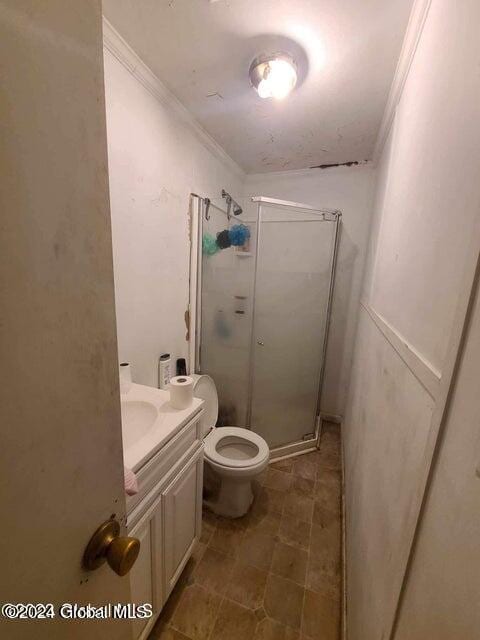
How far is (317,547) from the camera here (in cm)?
137

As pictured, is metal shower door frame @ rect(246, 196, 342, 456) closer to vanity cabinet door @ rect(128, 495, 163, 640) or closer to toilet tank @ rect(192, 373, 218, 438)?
toilet tank @ rect(192, 373, 218, 438)

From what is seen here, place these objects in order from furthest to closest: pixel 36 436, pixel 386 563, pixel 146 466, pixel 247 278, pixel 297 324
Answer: pixel 297 324 < pixel 247 278 < pixel 146 466 < pixel 386 563 < pixel 36 436

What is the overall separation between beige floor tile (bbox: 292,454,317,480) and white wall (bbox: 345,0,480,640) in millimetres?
801

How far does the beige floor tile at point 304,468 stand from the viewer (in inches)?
73.1

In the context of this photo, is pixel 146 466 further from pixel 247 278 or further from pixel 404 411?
pixel 247 278

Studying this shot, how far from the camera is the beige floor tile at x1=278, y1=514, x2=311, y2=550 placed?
4.55 feet

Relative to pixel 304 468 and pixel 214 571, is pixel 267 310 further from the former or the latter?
pixel 214 571

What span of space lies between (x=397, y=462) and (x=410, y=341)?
315mm

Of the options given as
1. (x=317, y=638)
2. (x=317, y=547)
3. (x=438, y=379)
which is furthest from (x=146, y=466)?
(x=317, y=547)

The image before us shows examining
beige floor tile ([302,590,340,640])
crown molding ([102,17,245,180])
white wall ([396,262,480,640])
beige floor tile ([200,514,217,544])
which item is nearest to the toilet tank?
beige floor tile ([200,514,217,544])

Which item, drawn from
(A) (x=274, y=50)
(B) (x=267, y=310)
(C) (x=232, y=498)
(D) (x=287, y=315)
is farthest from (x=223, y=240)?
(C) (x=232, y=498)

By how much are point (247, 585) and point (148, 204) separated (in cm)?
194

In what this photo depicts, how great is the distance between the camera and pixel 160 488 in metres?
0.93

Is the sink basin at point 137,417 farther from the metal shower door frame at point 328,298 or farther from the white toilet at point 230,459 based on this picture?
the metal shower door frame at point 328,298
